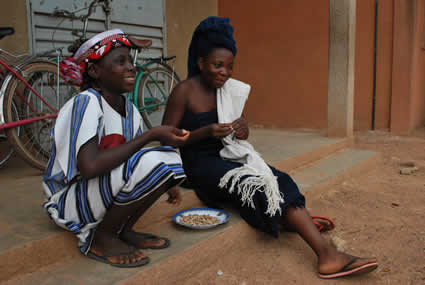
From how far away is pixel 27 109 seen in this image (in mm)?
3199

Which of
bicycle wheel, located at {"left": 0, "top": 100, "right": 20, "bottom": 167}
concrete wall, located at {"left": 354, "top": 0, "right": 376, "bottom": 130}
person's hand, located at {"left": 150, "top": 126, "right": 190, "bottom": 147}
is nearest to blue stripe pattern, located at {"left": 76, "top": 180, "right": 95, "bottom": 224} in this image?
person's hand, located at {"left": 150, "top": 126, "right": 190, "bottom": 147}

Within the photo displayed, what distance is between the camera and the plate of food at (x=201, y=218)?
2.26 m

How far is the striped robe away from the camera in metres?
1.72

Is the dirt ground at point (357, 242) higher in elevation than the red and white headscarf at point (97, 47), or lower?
lower

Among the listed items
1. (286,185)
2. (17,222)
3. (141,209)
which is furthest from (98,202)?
(286,185)

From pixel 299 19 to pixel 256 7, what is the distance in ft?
3.04

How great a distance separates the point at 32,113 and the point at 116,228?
1.75 meters

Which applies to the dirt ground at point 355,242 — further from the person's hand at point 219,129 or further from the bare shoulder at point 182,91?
the bare shoulder at point 182,91

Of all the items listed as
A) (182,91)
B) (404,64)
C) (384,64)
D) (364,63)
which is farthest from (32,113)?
(404,64)

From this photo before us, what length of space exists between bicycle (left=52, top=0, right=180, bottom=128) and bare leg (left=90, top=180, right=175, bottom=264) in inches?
94.2

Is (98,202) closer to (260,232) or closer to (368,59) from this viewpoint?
(260,232)

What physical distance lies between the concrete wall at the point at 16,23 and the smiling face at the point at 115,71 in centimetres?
210

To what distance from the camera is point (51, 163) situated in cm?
186

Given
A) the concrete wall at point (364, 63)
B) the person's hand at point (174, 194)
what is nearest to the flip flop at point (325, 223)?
the person's hand at point (174, 194)
